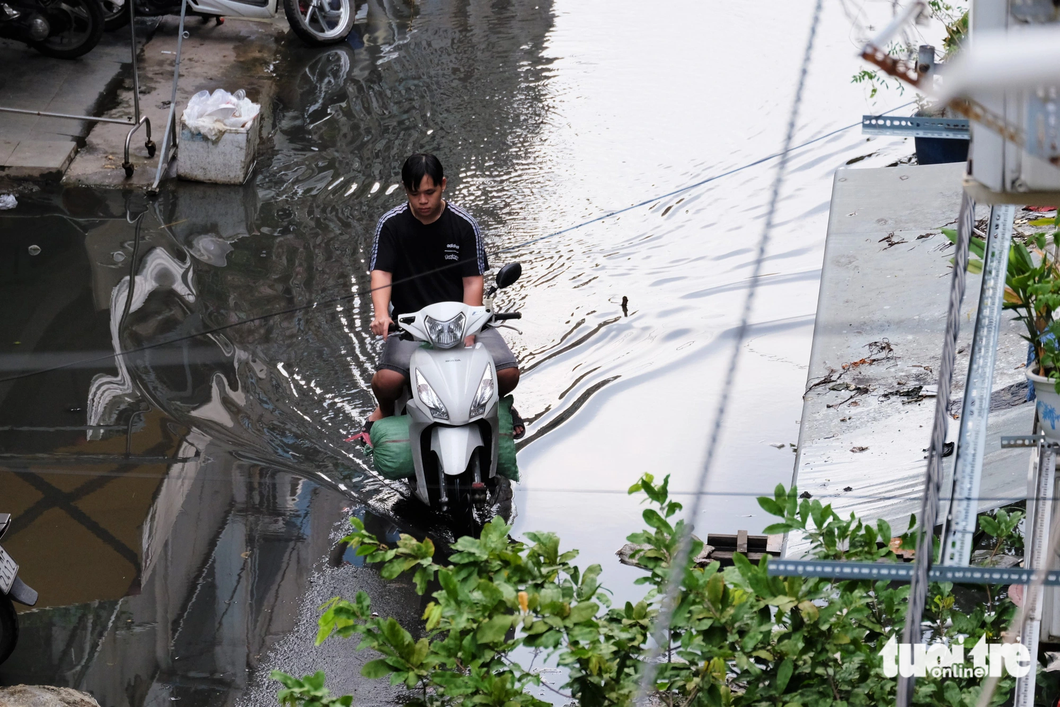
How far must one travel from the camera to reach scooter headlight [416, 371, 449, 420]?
4.47 metres

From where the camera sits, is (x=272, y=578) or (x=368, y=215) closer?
(x=272, y=578)

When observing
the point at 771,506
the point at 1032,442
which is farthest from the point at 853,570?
the point at 1032,442

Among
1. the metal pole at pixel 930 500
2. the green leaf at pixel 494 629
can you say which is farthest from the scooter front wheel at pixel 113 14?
the metal pole at pixel 930 500

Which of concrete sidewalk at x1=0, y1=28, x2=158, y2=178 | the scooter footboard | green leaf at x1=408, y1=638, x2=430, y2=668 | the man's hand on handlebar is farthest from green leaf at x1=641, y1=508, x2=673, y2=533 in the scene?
concrete sidewalk at x1=0, y1=28, x2=158, y2=178

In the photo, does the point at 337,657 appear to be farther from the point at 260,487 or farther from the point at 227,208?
the point at 227,208

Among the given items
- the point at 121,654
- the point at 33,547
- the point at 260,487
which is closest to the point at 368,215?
the point at 260,487

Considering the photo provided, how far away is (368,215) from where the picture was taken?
7746 mm

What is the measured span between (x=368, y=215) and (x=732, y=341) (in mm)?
2846

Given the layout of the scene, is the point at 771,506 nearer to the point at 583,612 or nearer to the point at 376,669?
the point at 583,612

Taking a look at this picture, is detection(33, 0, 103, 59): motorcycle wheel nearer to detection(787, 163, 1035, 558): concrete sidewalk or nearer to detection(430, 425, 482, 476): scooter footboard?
detection(787, 163, 1035, 558): concrete sidewalk

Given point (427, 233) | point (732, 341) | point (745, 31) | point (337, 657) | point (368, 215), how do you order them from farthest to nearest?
point (745, 31), point (368, 215), point (732, 341), point (427, 233), point (337, 657)

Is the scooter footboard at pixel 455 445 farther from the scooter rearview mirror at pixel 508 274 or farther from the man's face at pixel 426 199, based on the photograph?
the man's face at pixel 426 199

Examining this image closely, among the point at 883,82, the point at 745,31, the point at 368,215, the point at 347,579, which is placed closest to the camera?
the point at 347,579

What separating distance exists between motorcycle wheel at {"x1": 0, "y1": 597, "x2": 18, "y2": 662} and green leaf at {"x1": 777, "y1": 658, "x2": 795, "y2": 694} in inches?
105
